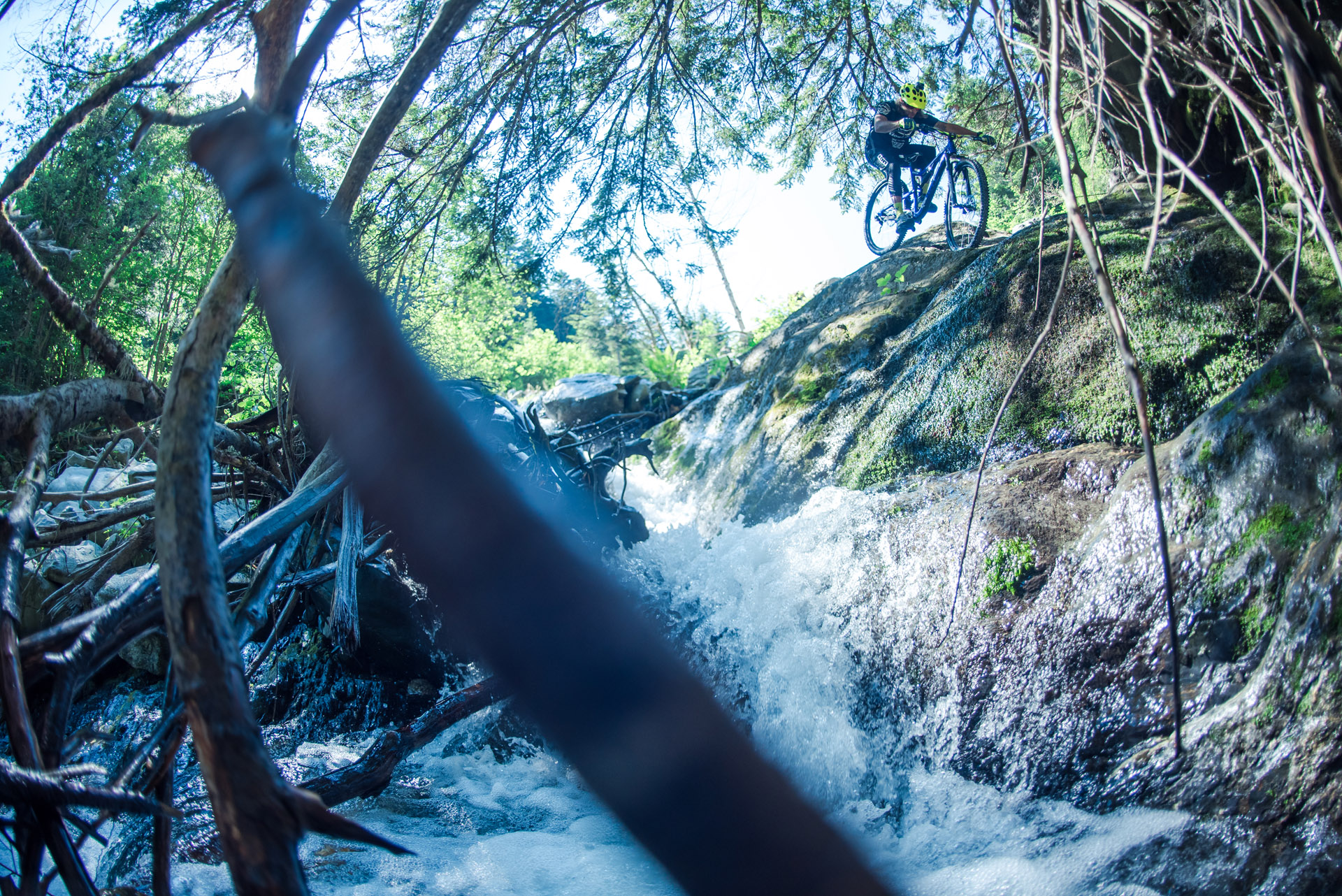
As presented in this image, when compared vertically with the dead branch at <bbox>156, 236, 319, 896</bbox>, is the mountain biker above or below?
above

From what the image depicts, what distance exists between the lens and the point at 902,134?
558cm

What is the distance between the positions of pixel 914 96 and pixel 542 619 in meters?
5.29

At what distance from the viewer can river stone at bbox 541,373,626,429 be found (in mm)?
10438

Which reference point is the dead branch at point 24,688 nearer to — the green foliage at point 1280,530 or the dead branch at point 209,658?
the dead branch at point 209,658

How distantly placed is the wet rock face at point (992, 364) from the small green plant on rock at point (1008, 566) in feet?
2.96

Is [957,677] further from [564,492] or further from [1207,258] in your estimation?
[1207,258]

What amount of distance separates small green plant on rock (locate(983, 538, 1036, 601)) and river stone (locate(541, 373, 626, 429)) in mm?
7659

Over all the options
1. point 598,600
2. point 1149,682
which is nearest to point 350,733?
point 598,600

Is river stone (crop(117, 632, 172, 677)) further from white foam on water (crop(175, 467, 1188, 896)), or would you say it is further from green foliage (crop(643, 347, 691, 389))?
green foliage (crop(643, 347, 691, 389))

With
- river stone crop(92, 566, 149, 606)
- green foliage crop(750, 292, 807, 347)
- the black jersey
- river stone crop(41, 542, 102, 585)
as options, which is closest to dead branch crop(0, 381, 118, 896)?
river stone crop(92, 566, 149, 606)

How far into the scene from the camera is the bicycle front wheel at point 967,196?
19.6 ft

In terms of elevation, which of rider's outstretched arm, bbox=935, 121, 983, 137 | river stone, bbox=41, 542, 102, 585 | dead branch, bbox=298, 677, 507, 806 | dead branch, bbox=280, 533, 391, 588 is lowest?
dead branch, bbox=298, 677, 507, 806

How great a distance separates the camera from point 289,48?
243 cm

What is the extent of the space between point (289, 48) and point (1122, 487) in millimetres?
3989
